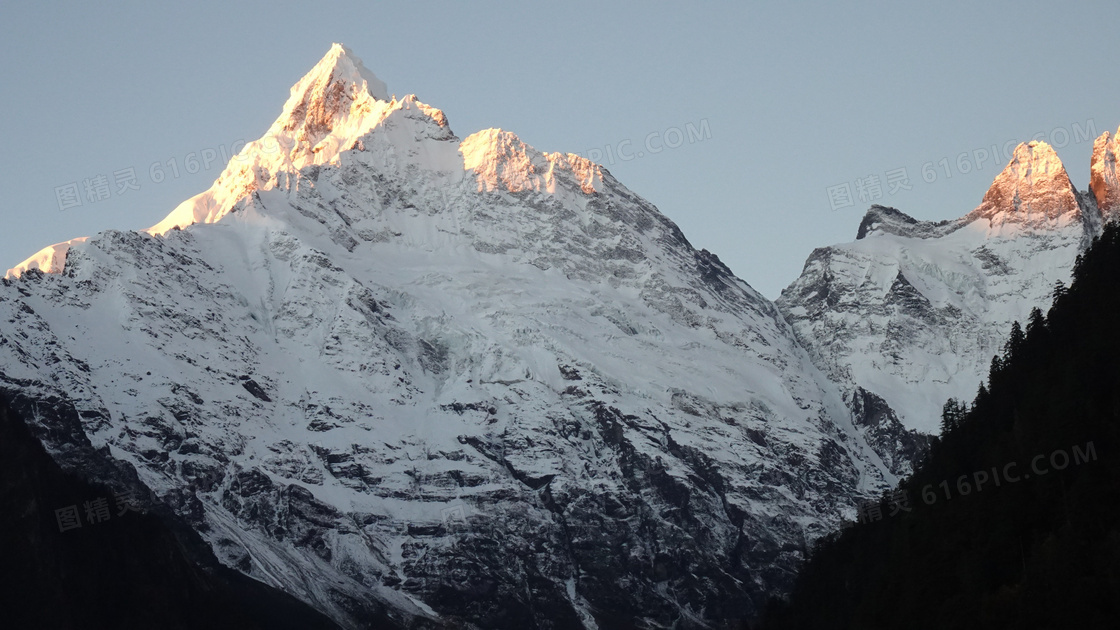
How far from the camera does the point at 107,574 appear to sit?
581 ft

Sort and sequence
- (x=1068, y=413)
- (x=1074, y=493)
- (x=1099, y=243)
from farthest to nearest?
1. (x=1099, y=243)
2. (x=1068, y=413)
3. (x=1074, y=493)

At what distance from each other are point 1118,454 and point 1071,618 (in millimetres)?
13704

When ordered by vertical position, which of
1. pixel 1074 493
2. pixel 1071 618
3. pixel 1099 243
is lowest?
pixel 1071 618

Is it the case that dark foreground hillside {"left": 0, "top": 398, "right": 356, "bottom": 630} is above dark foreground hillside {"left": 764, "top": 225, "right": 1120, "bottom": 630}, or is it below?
above

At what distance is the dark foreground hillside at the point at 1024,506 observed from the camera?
3792 inches

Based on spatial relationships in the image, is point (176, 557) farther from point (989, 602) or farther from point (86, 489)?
point (989, 602)

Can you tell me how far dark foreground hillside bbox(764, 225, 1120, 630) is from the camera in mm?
96312

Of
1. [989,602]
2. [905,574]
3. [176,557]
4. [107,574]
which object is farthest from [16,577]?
[989,602]

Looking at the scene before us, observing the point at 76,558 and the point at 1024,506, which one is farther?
the point at 76,558

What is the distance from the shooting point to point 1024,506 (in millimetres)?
107312

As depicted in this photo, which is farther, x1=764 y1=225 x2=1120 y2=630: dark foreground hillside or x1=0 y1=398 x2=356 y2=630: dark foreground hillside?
x1=0 y1=398 x2=356 y2=630: dark foreground hillside

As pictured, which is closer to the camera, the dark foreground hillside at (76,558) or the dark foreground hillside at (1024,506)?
the dark foreground hillside at (1024,506)

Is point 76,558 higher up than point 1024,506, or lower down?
higher up

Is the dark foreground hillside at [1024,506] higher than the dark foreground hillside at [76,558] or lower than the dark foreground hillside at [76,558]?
lower
